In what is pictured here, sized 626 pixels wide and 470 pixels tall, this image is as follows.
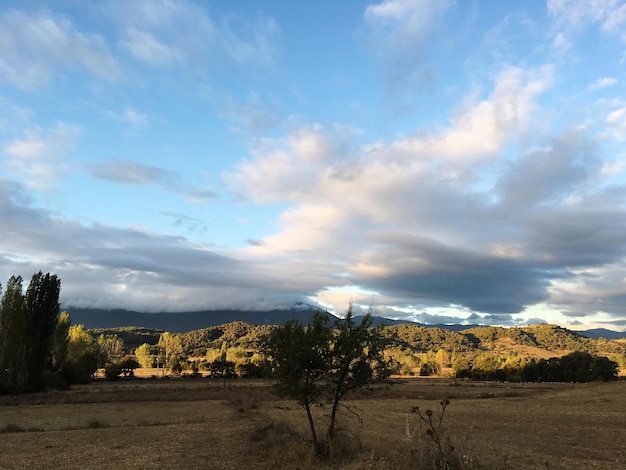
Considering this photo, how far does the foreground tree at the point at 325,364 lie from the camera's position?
758 inches

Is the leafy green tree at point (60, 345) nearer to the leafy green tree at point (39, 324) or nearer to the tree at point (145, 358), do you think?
the leafy green tree at point (39, 324)

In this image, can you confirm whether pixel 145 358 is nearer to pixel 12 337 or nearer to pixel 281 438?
pixel 12 337

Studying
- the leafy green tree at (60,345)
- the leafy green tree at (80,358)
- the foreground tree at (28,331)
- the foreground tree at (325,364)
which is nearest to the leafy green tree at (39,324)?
the foreground tree at (28,331)

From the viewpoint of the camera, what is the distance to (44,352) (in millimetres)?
71625

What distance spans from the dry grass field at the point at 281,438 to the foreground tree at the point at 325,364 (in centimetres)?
168

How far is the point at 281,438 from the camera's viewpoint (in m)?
24.9

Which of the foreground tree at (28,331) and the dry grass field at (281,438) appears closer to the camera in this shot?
the dry grass field at (281,438)

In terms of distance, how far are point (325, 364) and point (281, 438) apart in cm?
852

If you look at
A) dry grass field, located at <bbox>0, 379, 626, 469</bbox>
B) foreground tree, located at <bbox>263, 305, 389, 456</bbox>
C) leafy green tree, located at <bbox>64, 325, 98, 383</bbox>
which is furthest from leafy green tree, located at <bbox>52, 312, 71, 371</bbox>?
foreground tree, located at <bbox>263, 305, 389, 456</bbox>

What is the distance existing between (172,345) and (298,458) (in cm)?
18226

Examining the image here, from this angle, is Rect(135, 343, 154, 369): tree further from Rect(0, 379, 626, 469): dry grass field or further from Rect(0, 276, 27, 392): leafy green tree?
Rect(0, 379, 626, 469): dry grass field

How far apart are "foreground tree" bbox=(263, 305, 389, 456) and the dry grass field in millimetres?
1677

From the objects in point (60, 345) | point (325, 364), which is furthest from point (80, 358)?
point (325, 364)

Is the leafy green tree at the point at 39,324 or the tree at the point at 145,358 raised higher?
the leafy green tree at the point at 39,324
